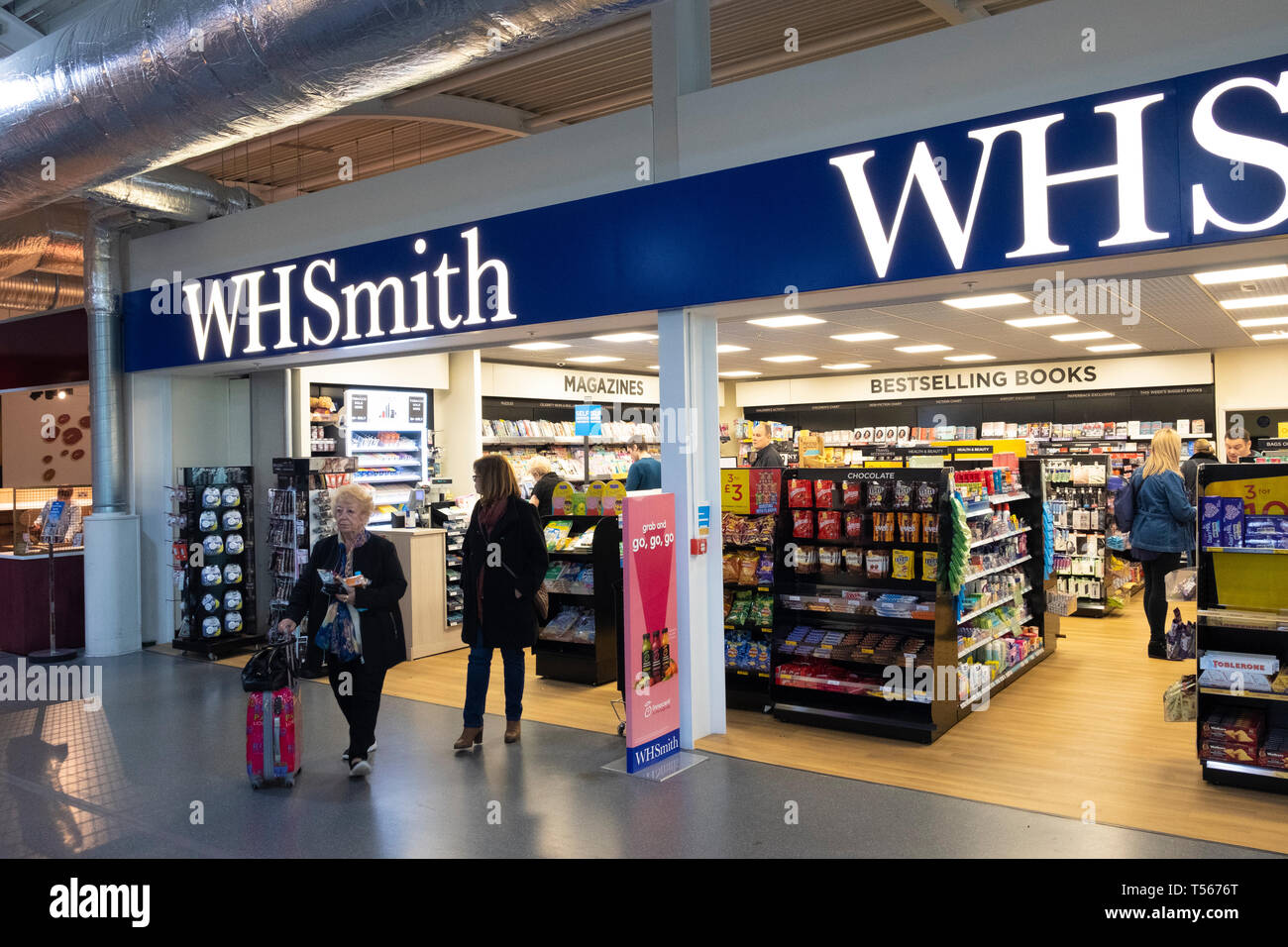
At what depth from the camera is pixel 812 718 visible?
5.69 m

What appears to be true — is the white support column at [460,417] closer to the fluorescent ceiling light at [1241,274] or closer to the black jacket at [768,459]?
the black jacket at [768,459]

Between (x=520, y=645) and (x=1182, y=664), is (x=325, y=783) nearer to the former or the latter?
(x=520, y=645)

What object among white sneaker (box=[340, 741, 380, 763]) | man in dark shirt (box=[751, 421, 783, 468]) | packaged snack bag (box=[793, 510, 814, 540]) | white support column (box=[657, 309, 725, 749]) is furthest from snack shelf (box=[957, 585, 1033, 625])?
white sneaker (box=[340, 741, 380, 763])

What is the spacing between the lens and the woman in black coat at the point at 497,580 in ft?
16.9

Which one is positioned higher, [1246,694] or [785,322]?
[785,322]

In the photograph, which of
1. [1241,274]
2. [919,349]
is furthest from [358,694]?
[919,349]

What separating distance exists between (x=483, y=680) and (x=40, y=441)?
10.8 metres

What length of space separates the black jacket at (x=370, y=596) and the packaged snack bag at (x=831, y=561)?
2565 mm

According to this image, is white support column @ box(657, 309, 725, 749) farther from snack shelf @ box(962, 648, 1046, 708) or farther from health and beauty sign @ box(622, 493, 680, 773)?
snack shelf @ box(962, 648, 1046, 708)

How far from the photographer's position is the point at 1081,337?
1040 centimetres

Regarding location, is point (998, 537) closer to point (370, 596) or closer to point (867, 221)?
point (867, 221)

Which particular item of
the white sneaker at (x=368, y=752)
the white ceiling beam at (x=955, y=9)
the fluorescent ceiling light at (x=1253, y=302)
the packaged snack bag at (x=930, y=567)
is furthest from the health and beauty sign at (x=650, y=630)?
the fluorescent ceiling light at (x=1253, y=302)

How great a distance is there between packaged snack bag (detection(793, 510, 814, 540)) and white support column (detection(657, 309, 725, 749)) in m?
A: 0.67
